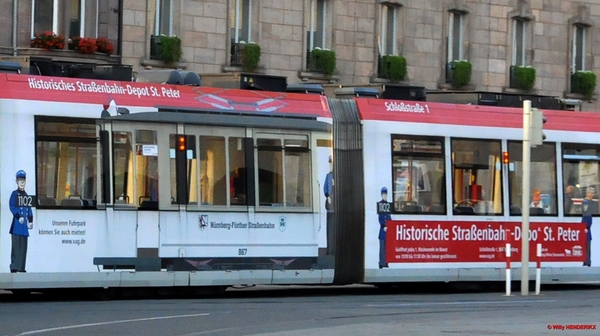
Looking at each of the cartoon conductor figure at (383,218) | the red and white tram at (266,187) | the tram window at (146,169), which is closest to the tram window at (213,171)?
the red and white tram at (266,187)

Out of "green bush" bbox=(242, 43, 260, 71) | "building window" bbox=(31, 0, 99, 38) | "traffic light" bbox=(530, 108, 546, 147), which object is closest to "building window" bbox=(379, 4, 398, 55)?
"green bush" bbox=(242, 43, 260, 71)

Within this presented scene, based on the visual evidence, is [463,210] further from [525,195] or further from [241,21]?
[241,21]

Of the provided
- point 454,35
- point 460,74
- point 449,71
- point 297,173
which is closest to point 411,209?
point 297,173

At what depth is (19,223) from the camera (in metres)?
18.2

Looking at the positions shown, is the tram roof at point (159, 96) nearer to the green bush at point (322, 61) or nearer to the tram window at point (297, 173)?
the tram window at point (297, 173)

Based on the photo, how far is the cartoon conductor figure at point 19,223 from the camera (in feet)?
59.5

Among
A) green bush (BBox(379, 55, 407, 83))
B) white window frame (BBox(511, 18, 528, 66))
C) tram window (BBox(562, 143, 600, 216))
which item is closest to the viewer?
tram window (BBox(562, 143, 600, 216))

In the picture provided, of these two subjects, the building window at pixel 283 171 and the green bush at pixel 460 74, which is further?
the green bush at pixel 460 74

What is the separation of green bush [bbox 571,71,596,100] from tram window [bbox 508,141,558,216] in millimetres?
20702

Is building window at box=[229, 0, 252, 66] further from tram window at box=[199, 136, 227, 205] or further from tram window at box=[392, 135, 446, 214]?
tram window at box=[199, 136, 227, 205]

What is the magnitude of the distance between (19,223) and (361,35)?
72.9ft

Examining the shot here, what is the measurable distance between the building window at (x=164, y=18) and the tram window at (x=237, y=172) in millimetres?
15923

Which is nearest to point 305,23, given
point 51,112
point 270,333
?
point 51,112

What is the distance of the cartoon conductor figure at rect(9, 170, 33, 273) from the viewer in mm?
18141
